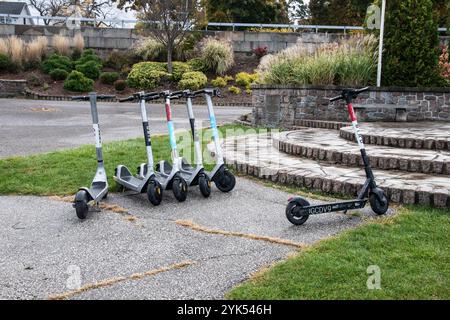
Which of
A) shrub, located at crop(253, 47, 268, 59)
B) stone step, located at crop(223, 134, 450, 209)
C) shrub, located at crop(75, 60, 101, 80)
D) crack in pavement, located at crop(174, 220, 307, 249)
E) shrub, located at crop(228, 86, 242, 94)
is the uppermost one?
shrub, located at crop(253, 47, 268, 59)

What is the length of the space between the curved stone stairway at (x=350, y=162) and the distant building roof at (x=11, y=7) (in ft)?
145

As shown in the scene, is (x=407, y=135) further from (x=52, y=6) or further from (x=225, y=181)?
(x=52, y=6)

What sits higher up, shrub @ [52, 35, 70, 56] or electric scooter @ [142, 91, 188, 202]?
shrub @ [52, 35, 70, 56]

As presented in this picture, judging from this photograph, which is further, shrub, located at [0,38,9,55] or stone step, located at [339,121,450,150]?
shrub, located at [0,38,9,55]

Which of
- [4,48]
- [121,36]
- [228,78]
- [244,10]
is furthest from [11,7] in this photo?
[228,78]

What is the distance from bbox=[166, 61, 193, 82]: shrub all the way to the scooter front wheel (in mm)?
16373

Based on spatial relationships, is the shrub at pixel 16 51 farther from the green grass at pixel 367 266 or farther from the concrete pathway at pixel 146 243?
the green grass at pixel 367 266

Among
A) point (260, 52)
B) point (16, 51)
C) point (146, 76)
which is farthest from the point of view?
point (260, 52)

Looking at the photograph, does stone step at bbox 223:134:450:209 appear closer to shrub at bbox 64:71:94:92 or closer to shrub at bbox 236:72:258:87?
shrub at bbox 64:71:94:92

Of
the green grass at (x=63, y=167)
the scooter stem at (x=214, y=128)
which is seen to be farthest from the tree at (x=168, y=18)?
the scooter stem at (x=214, y=128)

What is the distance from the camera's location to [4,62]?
2080cm

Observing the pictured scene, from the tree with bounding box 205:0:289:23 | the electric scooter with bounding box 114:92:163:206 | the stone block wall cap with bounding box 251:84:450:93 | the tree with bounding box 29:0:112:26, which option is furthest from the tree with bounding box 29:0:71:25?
the electric scooter with bounding box 114:92:163:206

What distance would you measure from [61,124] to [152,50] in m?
12.2

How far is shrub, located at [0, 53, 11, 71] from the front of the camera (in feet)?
68.1
